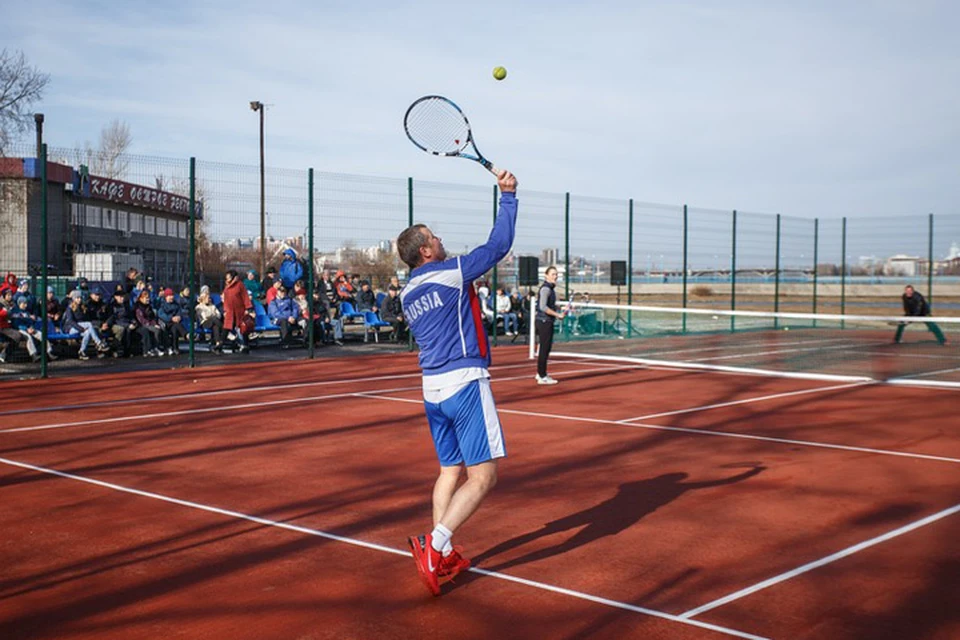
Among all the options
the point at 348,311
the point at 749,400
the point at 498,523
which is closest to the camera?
the point at 498,523

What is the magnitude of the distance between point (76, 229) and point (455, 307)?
2137 centimetres

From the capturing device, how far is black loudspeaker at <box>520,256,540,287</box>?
23.3 meters

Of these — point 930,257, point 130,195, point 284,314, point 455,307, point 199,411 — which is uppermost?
point 130,195

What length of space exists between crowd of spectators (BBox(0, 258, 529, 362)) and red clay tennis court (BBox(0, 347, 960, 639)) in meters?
4.96

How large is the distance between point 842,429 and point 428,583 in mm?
6875

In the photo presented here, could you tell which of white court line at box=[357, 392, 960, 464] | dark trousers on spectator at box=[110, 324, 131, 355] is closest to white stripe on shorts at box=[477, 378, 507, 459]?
white court line at box=[357, 392, 960, 464]

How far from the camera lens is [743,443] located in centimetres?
942

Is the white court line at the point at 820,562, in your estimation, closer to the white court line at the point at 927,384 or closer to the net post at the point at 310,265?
the white court line at the point at 927,384

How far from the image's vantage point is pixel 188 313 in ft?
60.2

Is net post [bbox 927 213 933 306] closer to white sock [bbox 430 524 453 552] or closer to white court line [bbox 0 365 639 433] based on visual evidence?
white court line [bbox 0 365 639 433]

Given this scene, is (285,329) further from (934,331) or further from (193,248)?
(934,331)

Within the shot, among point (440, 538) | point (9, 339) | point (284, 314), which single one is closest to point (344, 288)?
point (284, 314)

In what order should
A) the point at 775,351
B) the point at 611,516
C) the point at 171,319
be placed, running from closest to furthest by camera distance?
the point at 611,516
the point at 171,319
the point at 775,351

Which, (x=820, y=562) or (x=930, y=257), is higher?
(x=930, y=257)
